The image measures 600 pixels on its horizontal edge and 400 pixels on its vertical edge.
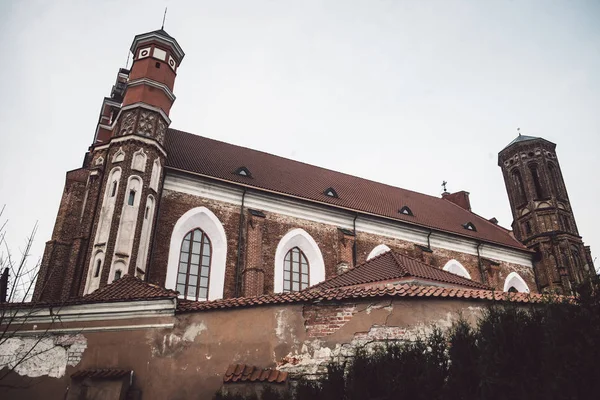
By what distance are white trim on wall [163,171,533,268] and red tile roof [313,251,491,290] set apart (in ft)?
18.2

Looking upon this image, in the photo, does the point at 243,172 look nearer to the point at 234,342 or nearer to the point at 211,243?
the point at 211,243

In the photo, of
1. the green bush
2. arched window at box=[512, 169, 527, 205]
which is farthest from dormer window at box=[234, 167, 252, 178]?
arched window at box=[512, 169, 527, 205]

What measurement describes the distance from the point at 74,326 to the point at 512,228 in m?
26.9

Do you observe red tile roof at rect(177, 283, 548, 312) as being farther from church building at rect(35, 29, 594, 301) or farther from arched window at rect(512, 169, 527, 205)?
arched window at rect(512, 169, 527, 205)

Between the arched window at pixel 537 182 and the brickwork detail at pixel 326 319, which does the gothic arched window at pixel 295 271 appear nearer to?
the brickwork detail at pixel 326 319

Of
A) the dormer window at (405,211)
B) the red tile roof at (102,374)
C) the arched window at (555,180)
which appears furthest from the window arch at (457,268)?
the red tile roof at (102,374)

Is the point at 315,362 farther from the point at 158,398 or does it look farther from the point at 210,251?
the point at 210,251

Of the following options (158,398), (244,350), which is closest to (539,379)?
(244,350)

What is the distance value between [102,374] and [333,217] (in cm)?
1333

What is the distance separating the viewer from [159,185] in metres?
17.8

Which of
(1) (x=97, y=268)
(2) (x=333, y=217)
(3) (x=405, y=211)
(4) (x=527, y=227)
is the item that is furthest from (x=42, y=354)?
(4) (x=527, y=227)

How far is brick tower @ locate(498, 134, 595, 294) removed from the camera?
86.5ft

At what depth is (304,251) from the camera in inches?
803

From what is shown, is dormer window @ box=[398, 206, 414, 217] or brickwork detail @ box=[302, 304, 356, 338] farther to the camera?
dormer window @ box=[398, 206, 414, 217]
